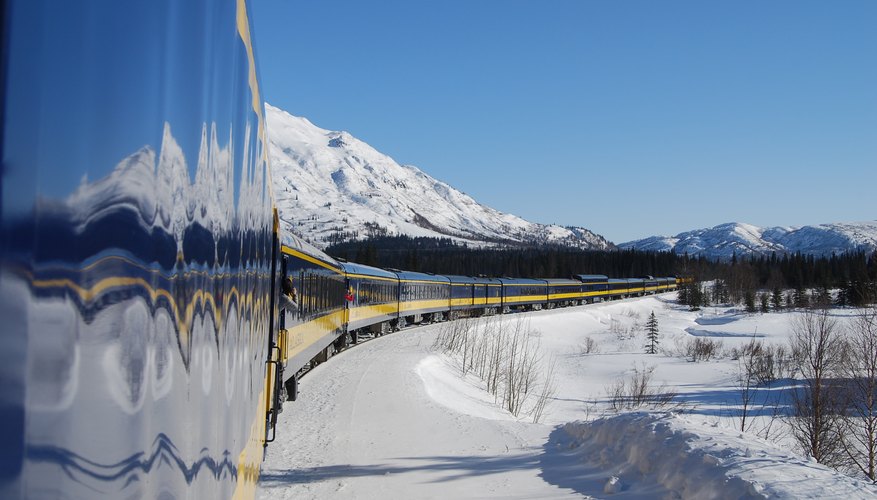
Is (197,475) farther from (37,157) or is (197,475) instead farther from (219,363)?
(37,157)

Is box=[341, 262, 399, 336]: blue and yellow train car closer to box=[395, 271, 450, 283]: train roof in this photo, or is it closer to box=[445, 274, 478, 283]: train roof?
box=[395, 271, 450, 283]: train roof

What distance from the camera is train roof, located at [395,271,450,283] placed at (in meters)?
34.3

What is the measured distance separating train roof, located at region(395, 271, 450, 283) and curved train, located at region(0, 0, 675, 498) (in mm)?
31319

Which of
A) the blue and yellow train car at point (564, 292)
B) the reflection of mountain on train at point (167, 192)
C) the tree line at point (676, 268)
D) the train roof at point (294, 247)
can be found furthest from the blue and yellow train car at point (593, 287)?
the reflection of mountain on train at point (167, 192)

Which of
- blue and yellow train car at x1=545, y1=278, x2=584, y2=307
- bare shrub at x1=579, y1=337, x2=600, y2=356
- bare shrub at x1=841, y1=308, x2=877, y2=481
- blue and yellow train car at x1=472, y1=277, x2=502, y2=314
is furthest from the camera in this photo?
blue and yellow train car at x1=545, y1=278, x2=584, y2=307

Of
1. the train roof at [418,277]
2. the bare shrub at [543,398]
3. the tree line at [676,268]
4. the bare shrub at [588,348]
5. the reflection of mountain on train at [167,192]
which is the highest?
the tree line at [676,268]

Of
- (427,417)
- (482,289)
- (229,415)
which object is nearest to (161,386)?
(229,415)

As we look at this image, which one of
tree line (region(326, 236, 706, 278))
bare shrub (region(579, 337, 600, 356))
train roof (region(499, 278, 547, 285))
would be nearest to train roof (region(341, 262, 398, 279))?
bare shrub (region(579, 337, 600, 356))

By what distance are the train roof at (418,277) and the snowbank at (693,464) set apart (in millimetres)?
24078

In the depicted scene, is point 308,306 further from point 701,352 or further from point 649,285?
point 649,285

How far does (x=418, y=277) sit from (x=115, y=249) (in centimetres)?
3564

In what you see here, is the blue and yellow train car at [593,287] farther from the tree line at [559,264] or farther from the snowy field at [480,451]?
the snowy field at [480,451]

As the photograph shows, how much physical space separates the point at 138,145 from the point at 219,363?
4.37 feet

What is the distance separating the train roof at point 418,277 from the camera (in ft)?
113
